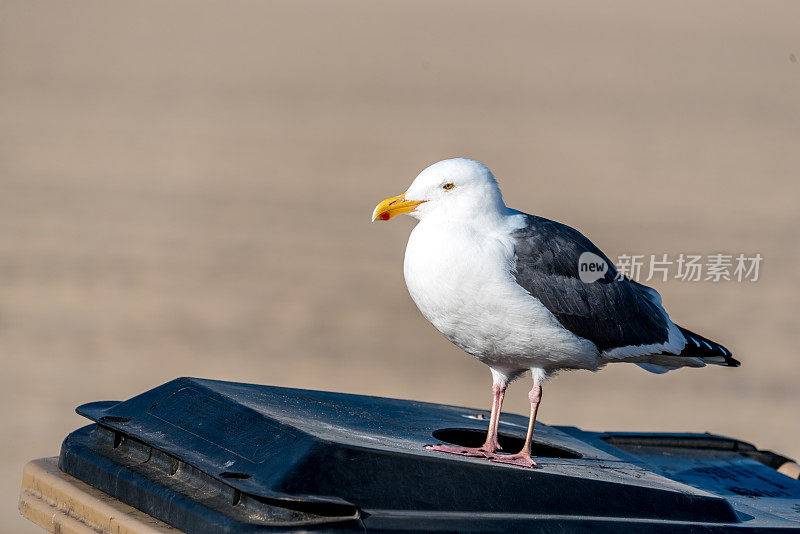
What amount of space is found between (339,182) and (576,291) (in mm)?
11025

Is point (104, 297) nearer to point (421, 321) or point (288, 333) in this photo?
point (288, 333)

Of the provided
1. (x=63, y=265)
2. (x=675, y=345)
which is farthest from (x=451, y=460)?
(x=63, y=265)

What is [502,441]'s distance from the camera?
15.1 feet

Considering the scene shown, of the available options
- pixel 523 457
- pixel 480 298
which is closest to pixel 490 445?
pixel 523 457

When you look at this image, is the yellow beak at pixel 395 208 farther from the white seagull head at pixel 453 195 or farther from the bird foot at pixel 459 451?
the bird foot at pixel 459 451

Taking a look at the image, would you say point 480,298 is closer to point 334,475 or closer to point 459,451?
point 459,451

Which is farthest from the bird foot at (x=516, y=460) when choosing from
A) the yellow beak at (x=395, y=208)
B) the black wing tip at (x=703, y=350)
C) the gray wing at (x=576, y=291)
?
the black wing tip at (x=703, y=350)

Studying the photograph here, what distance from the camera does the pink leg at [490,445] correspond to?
12.6 ft

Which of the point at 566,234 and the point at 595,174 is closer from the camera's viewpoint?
the point at 566,234

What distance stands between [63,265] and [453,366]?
4227 millimetres

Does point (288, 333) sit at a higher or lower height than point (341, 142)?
lower

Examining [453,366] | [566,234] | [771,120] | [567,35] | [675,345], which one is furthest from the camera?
[567,35]

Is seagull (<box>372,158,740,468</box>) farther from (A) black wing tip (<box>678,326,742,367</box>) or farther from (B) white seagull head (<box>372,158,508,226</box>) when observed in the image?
(A) black wing tip (<box>678,326,742,367</box>)

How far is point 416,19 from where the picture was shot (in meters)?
27.2
